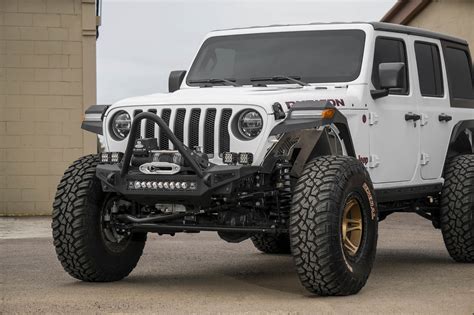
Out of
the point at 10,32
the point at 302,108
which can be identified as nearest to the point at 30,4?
the point at 10,32

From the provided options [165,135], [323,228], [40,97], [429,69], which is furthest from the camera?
[40,97]

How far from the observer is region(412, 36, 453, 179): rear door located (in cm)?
961

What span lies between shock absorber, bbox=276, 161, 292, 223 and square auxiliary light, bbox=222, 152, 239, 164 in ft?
1.15

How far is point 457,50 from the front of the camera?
1084cm

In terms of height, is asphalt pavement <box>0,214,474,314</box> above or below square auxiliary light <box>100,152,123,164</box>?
below

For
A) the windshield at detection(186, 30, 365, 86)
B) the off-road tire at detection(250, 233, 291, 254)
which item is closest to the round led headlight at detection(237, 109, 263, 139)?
the windshield at detection(186, 30, 365, 86)

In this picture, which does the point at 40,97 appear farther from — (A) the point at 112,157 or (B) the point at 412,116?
(A) the point at 112,157

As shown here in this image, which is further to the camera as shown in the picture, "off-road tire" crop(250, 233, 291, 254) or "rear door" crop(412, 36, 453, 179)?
"off-road tire" crop(250, 233, 291, 254)

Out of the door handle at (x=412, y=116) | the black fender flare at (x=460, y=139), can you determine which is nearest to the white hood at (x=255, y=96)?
the door handle at (x=412, y=116)

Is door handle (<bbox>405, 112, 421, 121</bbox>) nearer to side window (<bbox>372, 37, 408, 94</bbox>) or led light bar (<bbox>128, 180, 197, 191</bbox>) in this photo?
side window (<bbox>372, 37, 408, 94</bbox>)

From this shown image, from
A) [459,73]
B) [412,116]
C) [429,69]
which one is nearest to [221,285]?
[412,116]

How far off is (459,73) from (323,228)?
14.1 ft

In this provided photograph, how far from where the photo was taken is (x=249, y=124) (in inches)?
293

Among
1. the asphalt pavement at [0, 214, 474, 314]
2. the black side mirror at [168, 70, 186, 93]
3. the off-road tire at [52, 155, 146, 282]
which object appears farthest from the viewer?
the black side mirror at [168, 70, 186, 93]
